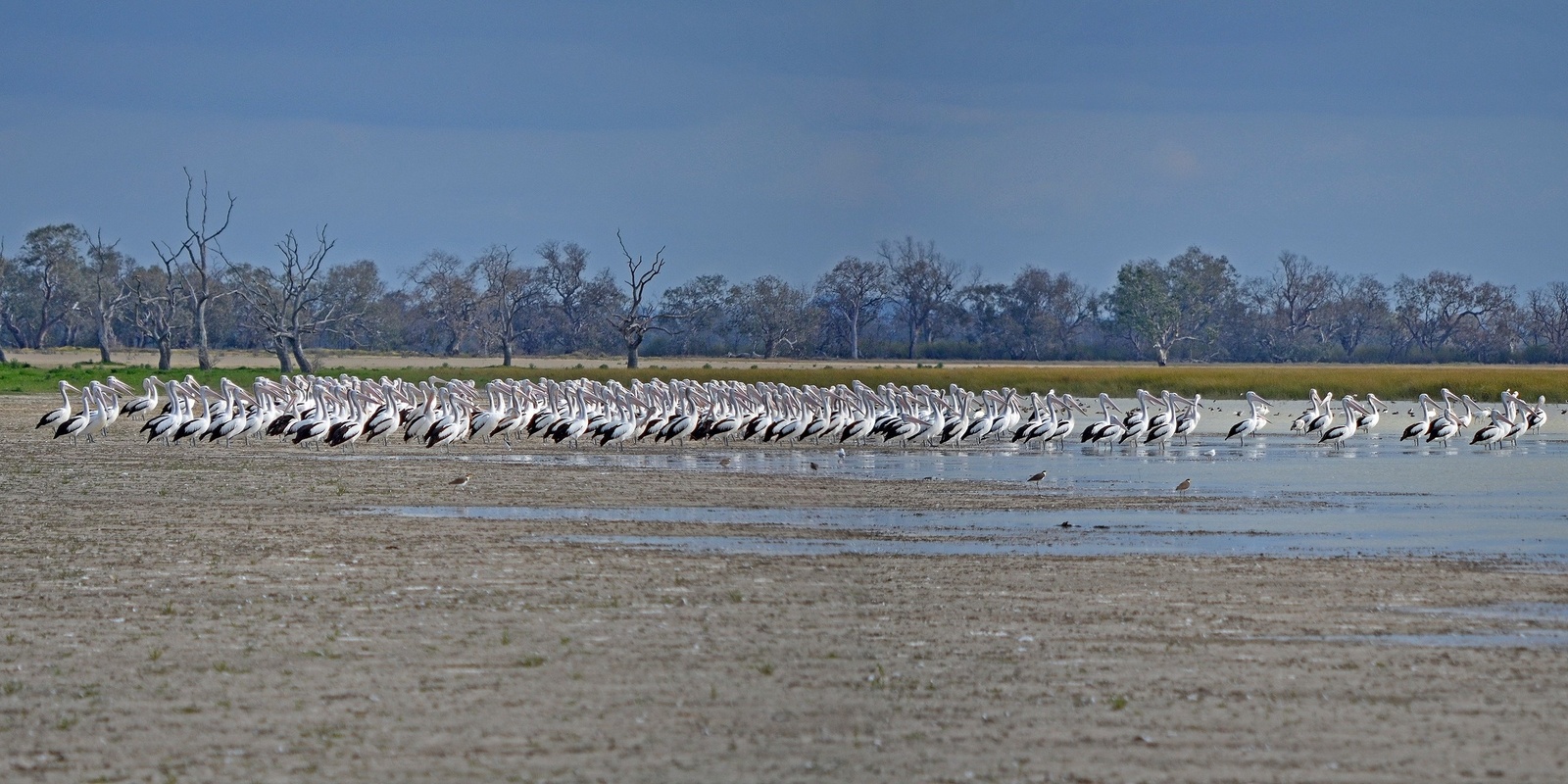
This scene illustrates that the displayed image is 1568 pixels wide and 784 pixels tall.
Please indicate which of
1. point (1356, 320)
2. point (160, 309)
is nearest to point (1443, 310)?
point (1356, 320)

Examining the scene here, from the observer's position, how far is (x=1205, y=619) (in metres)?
9.61

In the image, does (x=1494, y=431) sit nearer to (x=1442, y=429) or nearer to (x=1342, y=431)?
(x=1442, y=429)

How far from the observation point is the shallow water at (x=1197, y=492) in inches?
536

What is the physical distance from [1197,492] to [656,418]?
11.8 metres

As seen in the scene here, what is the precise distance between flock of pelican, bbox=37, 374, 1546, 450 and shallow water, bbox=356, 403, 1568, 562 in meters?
0.48

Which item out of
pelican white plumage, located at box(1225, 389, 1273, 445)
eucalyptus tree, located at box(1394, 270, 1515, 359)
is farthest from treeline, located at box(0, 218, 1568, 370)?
pelican white plumage, located at box(1225, 389, 1273, 445)

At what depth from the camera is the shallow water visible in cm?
1362

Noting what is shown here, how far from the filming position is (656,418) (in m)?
29.1

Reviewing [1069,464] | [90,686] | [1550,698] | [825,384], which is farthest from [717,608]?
[825,384]

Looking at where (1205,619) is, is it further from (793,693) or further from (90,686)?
(90,686)

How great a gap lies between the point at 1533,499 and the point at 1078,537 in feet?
23.2

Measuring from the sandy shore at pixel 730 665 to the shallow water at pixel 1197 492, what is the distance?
1.18 m

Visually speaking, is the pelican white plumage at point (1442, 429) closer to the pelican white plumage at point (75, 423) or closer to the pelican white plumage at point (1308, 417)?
the pelican white plumage at point (1308, 417)

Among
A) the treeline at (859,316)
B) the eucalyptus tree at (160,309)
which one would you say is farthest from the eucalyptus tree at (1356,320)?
the eucalyptus tree at (160,309)
